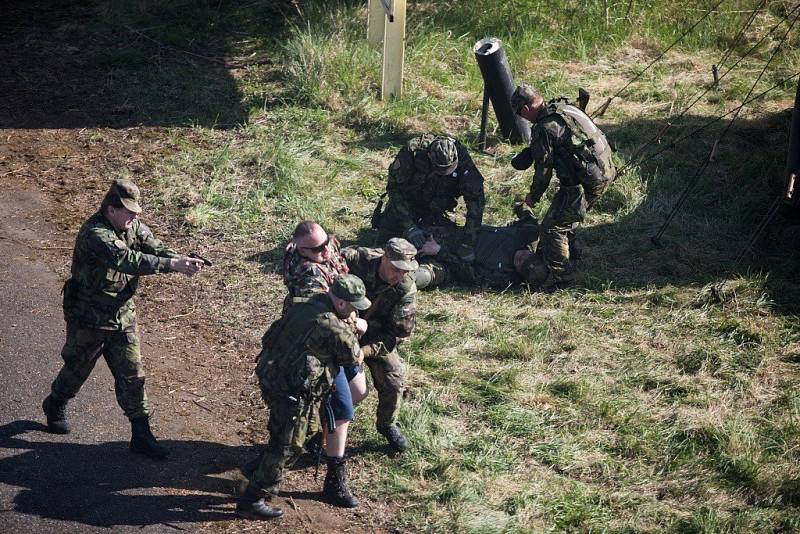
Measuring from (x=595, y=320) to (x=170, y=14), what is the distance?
9221 mm

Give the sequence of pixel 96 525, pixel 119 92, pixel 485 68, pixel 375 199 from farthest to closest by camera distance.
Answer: pixel 119 92, pixel 485 68, pixel 375 199, pixel 96 525

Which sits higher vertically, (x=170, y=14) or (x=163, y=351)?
(x=170, y=14)

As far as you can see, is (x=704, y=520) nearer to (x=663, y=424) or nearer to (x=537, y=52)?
(x=663, y=424)

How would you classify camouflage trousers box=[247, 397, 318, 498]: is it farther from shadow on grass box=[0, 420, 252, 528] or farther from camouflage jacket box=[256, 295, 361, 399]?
shadow on grass box=[0, 420, 252, 528]

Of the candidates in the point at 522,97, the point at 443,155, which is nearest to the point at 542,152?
the point at 522,97

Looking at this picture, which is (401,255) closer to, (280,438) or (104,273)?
(280,438)

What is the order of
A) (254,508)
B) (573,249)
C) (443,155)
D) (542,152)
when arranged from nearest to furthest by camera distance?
(254,508) → (443,155) → (542,152) → (573,249)

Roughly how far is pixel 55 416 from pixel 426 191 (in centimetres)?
397

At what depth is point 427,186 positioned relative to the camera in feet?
27.7

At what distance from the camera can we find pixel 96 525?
205 inches

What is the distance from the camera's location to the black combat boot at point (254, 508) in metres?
5.27

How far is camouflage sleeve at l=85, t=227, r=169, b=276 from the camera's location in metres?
5.39

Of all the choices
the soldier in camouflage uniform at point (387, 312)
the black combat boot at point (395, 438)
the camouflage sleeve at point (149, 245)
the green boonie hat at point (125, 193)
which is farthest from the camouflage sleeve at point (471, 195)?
the green boonie hat at point (125, 193)

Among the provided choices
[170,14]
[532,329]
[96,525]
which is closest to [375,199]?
[532,329]
